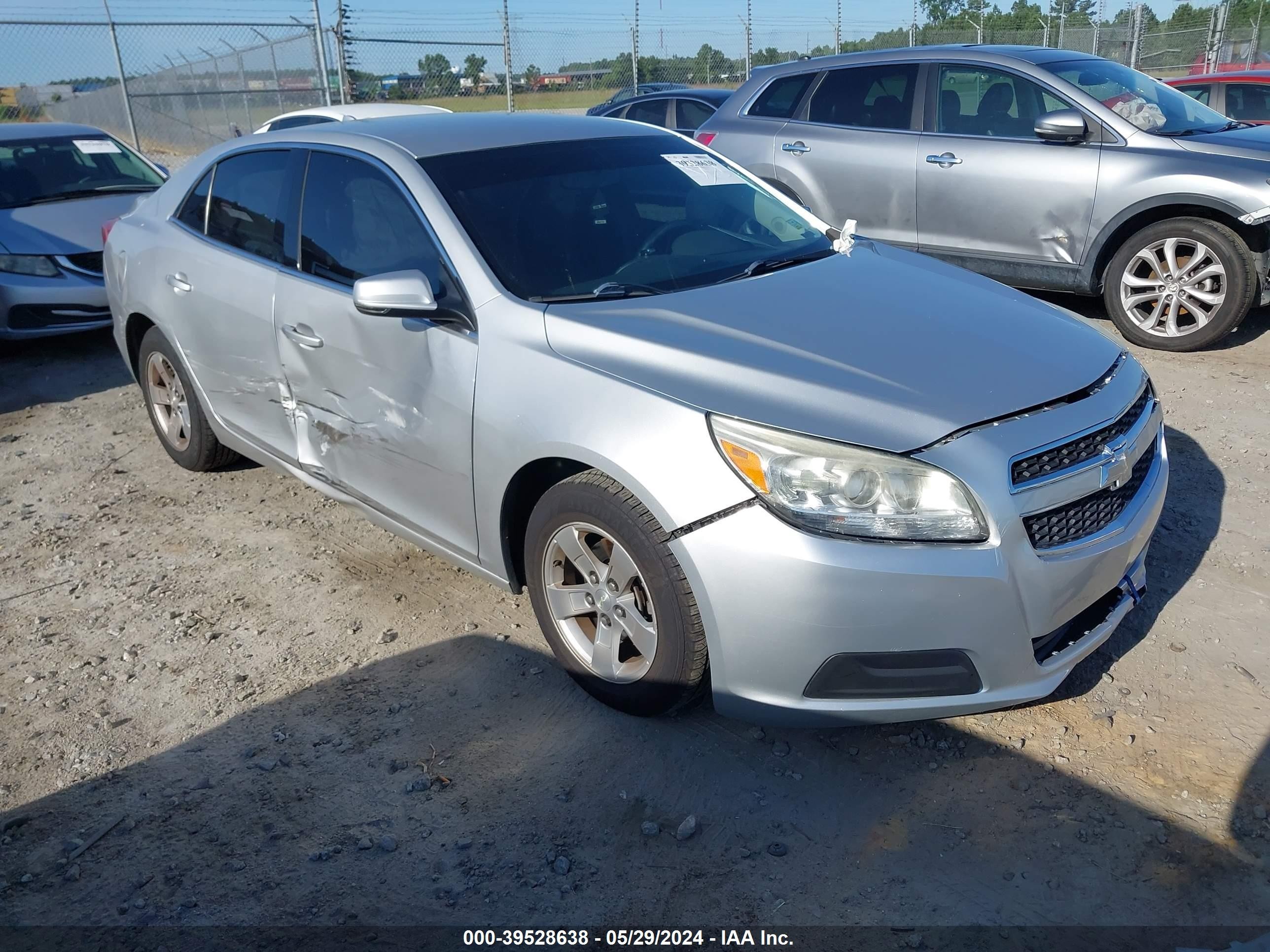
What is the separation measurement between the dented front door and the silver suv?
4.64 meters

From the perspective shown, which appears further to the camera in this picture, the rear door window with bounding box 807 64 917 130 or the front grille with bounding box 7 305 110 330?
the rear door window with bounding box 807 64 917 130

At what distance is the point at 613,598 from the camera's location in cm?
295

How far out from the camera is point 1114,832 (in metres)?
2.58

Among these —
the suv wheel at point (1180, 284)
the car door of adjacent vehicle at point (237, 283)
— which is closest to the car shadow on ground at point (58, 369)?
the car door of adjacent vehicle at point (237, 283)

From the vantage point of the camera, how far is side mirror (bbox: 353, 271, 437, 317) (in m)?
3.12

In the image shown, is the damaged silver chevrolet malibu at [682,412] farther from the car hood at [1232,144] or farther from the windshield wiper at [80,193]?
the windshield wiper at [80,193]

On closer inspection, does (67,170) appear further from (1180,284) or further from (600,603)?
(1180,284)

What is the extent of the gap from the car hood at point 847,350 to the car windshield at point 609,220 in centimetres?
17

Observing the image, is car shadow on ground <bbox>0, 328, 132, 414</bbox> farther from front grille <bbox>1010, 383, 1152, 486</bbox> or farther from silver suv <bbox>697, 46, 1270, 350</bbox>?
front grille <bbox>1010, 383, 1152, 486</bbox>

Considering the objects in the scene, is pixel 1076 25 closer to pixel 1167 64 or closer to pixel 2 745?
pixel 1167 64

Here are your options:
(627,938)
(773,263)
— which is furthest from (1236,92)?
(627,938)

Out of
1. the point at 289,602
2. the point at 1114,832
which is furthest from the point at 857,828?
the point at 289,602

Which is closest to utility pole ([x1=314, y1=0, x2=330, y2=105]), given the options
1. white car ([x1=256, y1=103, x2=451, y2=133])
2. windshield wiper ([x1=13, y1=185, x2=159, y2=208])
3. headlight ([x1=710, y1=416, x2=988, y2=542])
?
white car ([x1=256, y1=103, x2=451, y2=133])

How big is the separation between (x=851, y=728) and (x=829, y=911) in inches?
25.8
